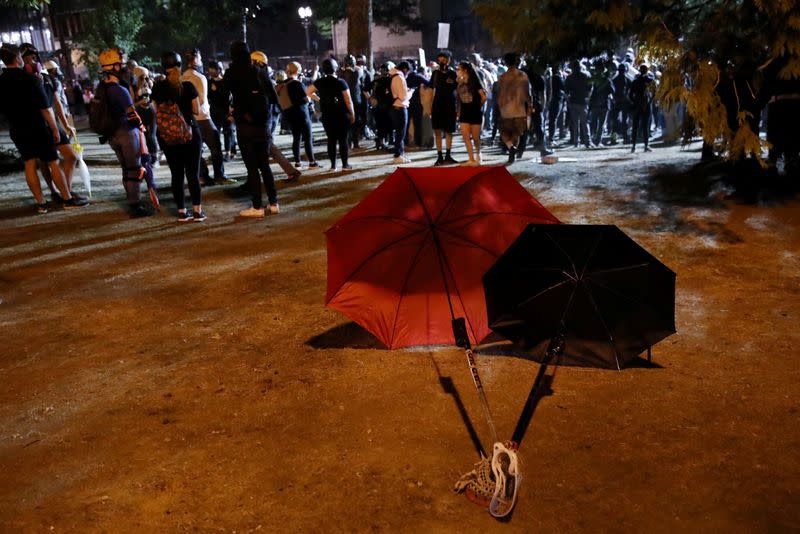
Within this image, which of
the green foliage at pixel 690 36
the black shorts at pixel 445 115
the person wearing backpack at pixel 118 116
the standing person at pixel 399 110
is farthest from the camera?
the standing person at pixel 399 110

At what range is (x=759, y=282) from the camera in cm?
548

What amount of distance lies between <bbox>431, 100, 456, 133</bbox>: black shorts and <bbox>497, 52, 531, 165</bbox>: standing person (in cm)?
82

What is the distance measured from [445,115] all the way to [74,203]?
20.0ft

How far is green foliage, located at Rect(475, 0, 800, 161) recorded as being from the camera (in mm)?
6039

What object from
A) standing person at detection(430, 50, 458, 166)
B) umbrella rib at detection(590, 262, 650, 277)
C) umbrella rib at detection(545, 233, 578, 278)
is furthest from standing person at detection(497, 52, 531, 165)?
umbrella rib at detection(590, 262, 650, 277)

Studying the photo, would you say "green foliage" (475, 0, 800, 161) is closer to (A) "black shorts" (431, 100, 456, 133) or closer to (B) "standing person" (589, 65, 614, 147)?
(A) "black shorts" (431, 100, 456, 133)

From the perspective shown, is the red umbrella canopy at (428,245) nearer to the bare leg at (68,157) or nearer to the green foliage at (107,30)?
the bare leg at (68,157)

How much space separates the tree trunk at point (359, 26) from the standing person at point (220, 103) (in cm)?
533

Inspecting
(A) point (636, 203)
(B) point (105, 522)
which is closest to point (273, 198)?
(A) point (636, 203)

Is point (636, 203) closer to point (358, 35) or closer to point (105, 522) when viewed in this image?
point (105, 522)

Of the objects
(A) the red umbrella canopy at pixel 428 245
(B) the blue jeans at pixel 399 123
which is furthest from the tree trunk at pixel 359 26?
(A) the red umbrella canopy at pixel 428 245

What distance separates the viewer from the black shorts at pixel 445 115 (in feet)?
37.0

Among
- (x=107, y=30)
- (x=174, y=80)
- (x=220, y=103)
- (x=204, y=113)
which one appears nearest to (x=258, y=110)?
(x=220, y=103)

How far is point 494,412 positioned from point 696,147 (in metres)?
11.3
